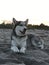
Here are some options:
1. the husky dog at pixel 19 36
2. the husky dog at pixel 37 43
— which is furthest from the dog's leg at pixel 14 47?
the husky dog at pixel 37 43

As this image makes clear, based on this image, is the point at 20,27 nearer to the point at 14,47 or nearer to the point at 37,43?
the point at 14,47

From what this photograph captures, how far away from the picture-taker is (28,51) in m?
11.1

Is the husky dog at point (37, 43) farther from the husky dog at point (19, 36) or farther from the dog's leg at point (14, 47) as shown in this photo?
the dog's leg at point (14, 47)

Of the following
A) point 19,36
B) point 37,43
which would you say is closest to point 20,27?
point 19,36

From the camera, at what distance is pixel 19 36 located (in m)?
Answer: 10.5

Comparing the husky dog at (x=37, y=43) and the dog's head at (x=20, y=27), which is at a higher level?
the dog's head at (x=20, y=27)

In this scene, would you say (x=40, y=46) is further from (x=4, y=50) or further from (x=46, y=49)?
(x=4, y=50)

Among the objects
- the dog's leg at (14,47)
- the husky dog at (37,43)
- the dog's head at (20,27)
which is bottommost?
the husky dog at (37,43)

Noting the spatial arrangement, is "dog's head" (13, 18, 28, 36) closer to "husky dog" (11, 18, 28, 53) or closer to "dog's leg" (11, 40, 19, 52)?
"husky dog" (11, 18, 28, 53)

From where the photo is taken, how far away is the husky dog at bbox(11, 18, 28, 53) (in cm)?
1039

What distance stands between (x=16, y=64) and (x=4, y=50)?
7.23 ft

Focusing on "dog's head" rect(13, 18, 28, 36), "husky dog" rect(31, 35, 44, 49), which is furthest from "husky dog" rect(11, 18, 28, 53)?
"husky dog" rect(31, 35, 44, 49)

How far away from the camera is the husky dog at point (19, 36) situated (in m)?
10.4

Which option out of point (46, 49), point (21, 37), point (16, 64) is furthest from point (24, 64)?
point (46, 49)
